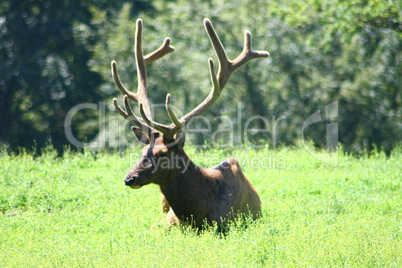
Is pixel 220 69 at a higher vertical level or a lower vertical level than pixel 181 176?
higher

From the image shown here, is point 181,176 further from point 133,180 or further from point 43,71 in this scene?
point 43,71

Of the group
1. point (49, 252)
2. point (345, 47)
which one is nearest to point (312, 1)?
point (345, 47)

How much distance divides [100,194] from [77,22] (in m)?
14.6

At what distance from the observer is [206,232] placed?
26.5ft

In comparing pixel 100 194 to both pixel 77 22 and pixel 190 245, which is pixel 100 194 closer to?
pixel 190 245

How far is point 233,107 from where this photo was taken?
27000 mm

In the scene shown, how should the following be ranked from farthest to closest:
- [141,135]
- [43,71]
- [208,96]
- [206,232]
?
[43,71]
[208,96]
[141,135]
[206,232]

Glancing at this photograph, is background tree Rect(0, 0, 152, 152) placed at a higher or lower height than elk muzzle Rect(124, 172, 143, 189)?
higher

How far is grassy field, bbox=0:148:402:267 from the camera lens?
721cm

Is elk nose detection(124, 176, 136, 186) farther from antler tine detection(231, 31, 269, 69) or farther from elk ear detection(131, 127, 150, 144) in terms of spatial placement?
antler tine detection(231, 31, 269, 69)

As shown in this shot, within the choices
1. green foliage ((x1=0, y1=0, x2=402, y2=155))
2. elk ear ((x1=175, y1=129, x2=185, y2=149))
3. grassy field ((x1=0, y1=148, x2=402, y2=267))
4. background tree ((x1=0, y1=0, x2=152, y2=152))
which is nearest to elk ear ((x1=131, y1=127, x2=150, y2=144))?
elk ear ((x1=175, y1=129, x2=185, y2=149))

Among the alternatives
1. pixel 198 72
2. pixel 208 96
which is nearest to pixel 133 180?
pixel 208 96

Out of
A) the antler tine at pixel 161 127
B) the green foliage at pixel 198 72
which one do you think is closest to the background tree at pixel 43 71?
the green foliage at pixel 198 72

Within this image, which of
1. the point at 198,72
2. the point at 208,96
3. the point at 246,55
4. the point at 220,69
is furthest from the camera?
the point at 198,72
